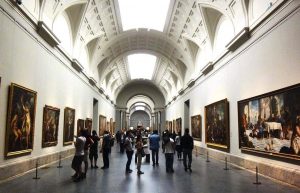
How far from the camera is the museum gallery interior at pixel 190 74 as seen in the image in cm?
943

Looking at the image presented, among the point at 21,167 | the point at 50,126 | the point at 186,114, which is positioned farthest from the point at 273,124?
the point at 186,114

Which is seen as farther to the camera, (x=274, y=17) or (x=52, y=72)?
(x=52, y=72)

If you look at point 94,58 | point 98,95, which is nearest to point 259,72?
point 94,58

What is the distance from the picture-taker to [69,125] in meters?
17.5

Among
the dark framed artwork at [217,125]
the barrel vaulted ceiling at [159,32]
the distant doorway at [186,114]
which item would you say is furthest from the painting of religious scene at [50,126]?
the distant doorway at [186,114]

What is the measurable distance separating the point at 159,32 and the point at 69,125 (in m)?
11.2

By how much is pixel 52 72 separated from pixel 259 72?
930cm

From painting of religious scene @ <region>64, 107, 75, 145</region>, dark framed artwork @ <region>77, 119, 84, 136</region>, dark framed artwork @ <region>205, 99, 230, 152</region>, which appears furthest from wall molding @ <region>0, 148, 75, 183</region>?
dark framed artwork @ <region>205, 99, 230, 152</region>

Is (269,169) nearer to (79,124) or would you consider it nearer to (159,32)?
(79,124)

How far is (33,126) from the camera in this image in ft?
38.6

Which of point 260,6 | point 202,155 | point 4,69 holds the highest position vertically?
point 260,6

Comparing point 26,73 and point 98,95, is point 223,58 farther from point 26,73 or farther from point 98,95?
point 98,95

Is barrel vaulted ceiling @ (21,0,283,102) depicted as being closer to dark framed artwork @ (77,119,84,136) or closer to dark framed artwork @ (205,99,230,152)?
dark framed artwork @ (205,99,230,152)

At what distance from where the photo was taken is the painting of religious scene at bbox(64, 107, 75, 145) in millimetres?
16769
